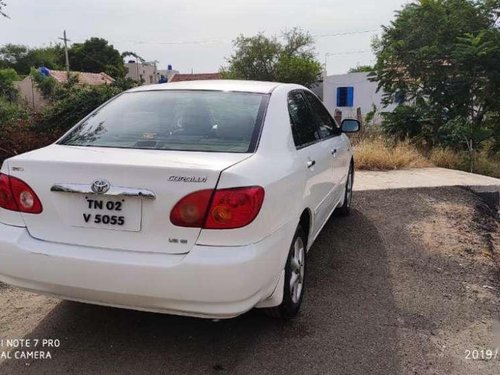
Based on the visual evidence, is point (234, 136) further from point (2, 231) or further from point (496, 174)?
point (496, 174)

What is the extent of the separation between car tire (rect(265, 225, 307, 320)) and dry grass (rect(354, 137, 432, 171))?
5.79 metres

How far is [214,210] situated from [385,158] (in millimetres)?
7126

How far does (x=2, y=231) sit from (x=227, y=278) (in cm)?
137

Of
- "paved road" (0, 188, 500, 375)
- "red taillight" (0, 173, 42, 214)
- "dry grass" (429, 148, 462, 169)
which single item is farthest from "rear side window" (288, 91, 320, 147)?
"dry grass" (429, 148, 462, 169)

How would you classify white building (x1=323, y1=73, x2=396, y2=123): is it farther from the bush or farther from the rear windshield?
the rear windshield

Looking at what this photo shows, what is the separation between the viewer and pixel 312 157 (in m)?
3.80

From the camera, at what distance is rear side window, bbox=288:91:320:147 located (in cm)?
370

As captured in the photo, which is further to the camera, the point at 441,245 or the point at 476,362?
the point at 441,245

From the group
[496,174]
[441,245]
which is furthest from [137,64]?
[441,245]

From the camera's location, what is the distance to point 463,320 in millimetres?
3598

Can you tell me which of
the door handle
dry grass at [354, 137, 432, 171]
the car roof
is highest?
the car roof

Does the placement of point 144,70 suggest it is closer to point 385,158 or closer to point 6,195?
point 385,158

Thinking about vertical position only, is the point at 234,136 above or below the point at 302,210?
above
